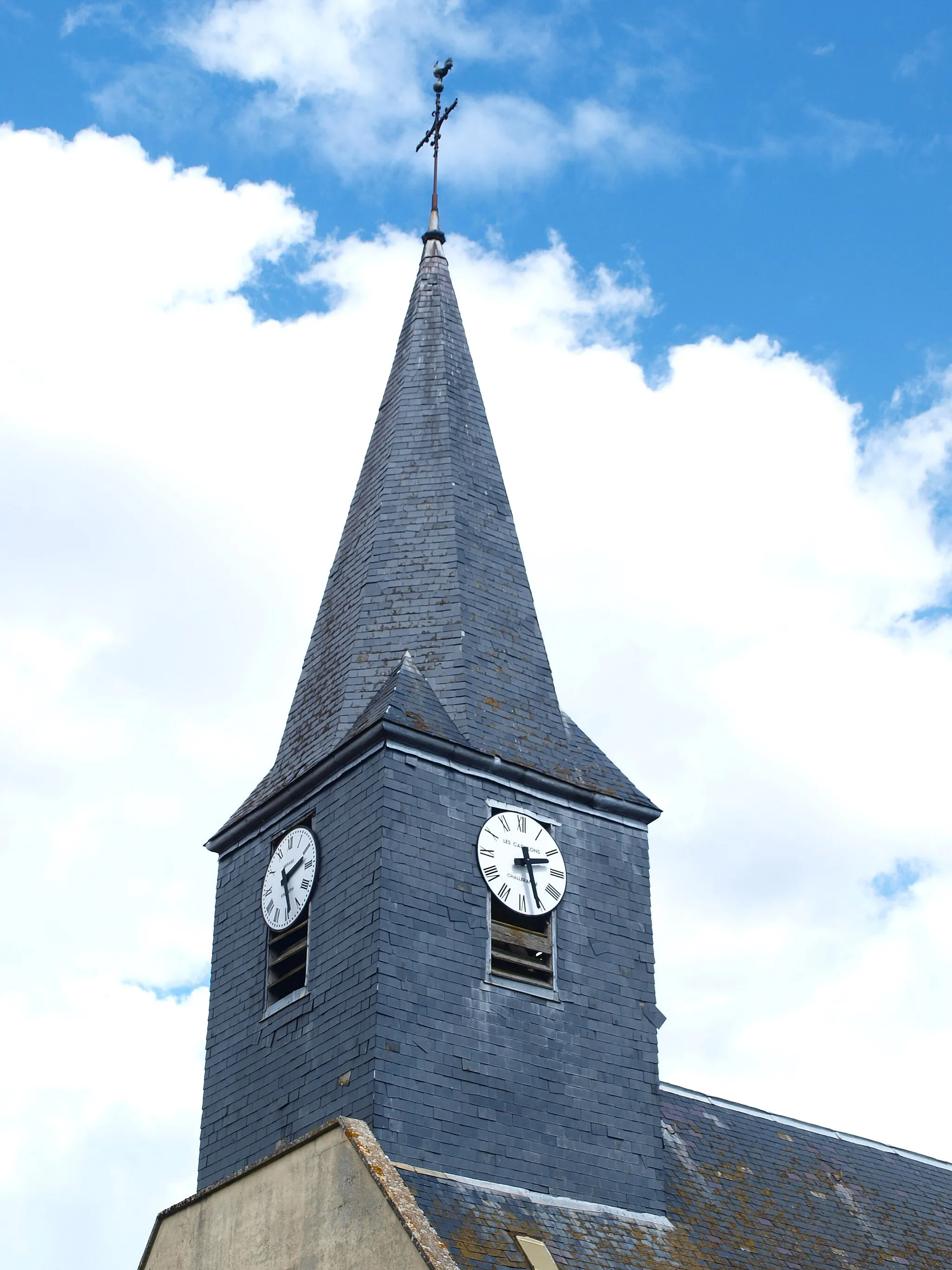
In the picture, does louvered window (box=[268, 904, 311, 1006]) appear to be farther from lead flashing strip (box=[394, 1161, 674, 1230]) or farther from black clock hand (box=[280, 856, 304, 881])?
lead flashing strip (box=[394, 1161, 674, 1230])

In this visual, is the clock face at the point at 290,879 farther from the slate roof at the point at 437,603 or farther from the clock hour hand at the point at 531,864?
the clock hour hand at the point at 531,864

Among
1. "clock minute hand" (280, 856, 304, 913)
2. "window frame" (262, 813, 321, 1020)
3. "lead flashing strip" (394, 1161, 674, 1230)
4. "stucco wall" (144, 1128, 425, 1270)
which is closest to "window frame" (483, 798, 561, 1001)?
"window frame" (262, 813, 321, 1020)

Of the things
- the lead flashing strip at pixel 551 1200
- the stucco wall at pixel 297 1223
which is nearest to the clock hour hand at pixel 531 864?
the lead flashing strip at pixel 551 1200

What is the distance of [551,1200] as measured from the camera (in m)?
16.8

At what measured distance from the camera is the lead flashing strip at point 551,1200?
16094 mm

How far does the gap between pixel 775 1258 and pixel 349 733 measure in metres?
6.96

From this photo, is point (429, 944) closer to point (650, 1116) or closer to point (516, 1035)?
point (516, 1035)

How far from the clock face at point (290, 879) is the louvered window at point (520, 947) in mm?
1953

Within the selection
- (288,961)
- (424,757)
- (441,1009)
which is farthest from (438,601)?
(441,1009)

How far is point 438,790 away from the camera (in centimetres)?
1823

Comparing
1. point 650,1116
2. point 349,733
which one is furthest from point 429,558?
point 650,1116

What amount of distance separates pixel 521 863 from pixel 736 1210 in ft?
14.5

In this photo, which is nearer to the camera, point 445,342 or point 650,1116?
point 650,1116

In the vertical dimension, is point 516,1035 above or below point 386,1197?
above
